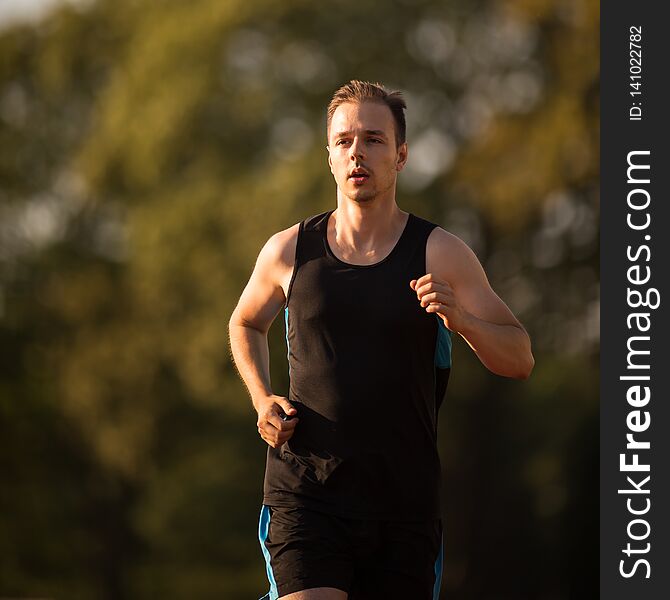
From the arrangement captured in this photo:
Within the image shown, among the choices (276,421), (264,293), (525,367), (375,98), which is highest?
(375,98)

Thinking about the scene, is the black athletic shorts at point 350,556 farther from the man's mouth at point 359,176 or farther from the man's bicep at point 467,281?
the man's mouth at point 359,176

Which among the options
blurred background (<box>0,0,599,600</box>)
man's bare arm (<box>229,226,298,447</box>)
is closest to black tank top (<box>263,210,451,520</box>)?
man's bare arm (<box>229,226,298,447</box>)

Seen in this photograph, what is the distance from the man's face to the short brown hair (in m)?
0.03

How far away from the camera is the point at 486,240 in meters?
20.0

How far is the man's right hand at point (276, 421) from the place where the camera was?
442 centimetres

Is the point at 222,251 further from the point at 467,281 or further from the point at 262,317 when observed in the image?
the point at 467,281

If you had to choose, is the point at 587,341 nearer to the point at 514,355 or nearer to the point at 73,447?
the point at 73,447

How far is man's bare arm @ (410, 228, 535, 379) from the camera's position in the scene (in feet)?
13.9

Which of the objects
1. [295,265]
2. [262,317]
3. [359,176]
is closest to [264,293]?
[262,317]

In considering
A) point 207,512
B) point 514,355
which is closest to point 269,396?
point 514,355

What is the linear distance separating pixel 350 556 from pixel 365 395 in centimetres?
55

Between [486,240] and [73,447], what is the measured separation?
8.23m

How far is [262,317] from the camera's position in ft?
15.8

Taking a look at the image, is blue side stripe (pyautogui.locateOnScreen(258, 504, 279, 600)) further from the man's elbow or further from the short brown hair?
the short brown hair
